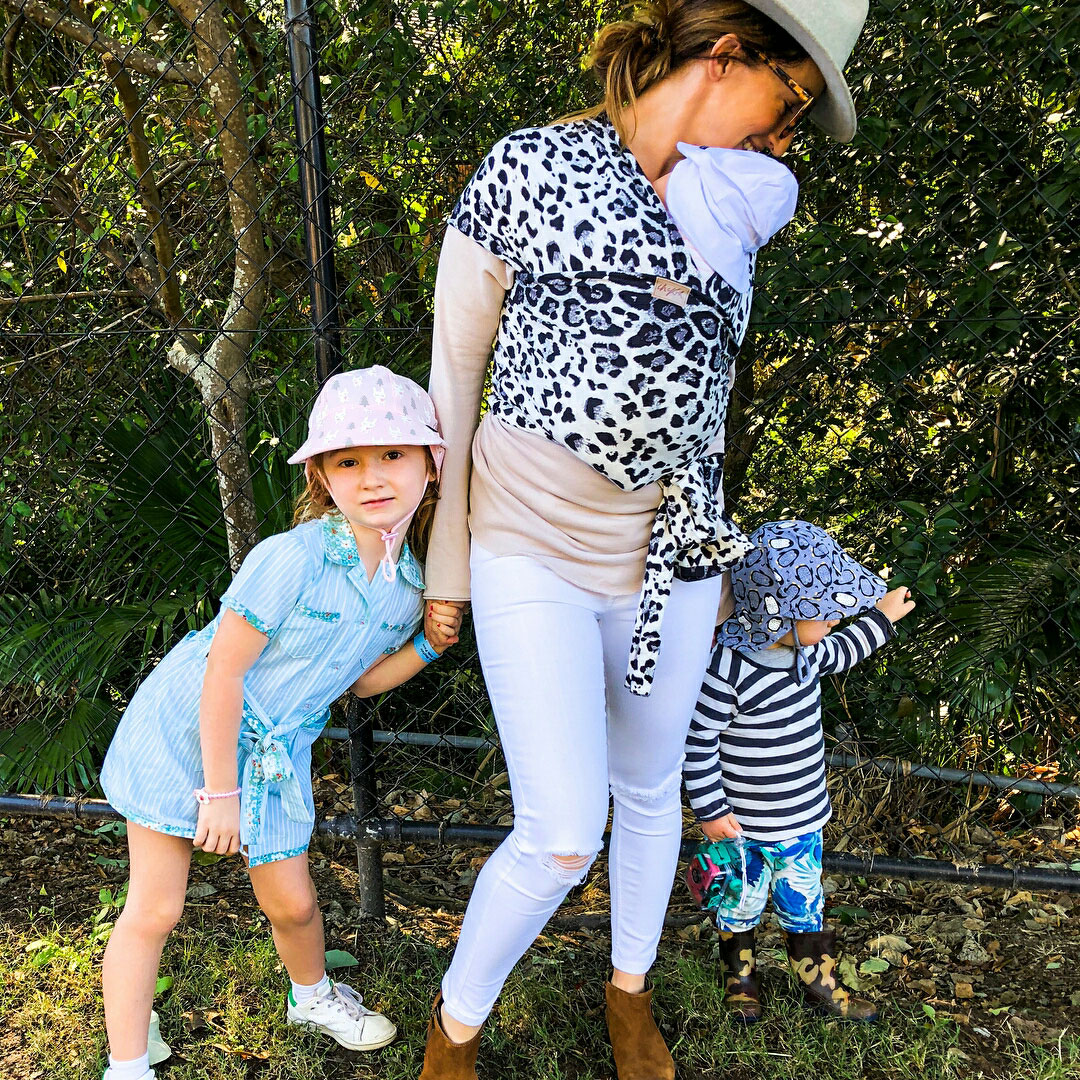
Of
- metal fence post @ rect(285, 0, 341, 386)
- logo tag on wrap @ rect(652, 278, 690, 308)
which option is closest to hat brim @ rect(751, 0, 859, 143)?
logo tag on wrap @ rect(652, 278, 690, 308)

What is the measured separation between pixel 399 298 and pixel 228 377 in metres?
0.68

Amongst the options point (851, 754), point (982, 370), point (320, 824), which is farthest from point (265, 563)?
point (982, 370)

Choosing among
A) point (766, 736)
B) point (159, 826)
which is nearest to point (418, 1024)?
point (159, 826)

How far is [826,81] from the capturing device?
170cm

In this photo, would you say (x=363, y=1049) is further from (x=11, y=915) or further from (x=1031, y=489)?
(x=1031, y=489)

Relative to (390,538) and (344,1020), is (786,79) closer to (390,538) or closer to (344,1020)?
(390,538)

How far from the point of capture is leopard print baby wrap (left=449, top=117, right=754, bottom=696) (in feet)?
5.34

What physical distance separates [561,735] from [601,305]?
0.72 metres

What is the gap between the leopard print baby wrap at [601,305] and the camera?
5.34 ft

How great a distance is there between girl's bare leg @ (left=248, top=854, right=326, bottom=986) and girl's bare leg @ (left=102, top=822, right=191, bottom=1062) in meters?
0.16

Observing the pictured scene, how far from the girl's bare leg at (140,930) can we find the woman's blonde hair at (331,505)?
676mm

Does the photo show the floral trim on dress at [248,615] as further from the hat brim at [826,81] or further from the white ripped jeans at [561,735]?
the hat brim at [826,81]

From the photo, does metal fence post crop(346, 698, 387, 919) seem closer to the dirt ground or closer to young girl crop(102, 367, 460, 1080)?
the dirt ground

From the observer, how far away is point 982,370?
2.91 m
